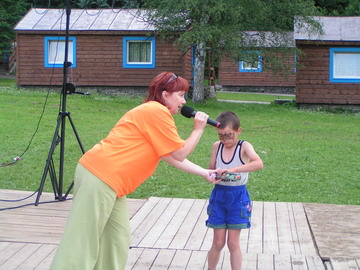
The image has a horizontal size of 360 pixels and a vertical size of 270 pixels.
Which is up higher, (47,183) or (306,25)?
(306,25)

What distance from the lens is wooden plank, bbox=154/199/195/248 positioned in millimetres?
6074

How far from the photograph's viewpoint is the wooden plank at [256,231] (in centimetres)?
596

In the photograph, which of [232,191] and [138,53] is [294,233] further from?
[138,53]

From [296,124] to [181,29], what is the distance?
6551mm

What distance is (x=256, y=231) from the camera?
657cm

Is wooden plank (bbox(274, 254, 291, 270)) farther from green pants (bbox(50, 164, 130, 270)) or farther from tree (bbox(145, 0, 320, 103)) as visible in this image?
tree (bbox(145, 0, 320, 103))

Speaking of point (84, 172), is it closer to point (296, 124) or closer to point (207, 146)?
point (207, 146)

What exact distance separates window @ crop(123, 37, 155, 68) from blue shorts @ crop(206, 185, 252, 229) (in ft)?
73.4

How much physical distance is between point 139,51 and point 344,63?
8655 mm

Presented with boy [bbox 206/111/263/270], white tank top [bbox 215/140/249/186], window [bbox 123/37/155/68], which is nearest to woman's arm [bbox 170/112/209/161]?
boy [bbox 206/111/263/270]

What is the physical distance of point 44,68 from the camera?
27359 millimetres

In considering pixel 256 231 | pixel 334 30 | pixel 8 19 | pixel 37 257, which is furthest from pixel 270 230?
pixel 8 19

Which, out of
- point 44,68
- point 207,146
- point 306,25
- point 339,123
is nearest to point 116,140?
point 207,146

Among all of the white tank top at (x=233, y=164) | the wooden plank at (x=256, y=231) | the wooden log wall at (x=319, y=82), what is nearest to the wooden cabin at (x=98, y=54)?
the wooden log wall at (x=319, y=82)
